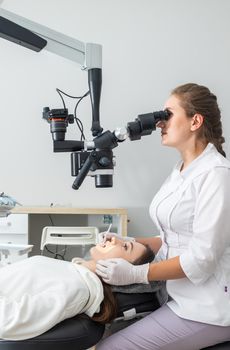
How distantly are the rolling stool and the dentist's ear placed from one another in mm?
689

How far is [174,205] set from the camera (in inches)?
46.6

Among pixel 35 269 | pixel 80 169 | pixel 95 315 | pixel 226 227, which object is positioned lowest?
pixel 95 315

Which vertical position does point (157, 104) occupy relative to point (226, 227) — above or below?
above

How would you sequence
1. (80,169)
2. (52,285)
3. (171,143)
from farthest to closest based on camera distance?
(171,143), (80,169), (52,285)

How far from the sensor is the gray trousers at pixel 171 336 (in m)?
1.06

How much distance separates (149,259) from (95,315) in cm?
35

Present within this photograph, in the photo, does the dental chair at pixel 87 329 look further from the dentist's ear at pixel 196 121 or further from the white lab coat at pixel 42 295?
the dentist's ear at pixel 196 121

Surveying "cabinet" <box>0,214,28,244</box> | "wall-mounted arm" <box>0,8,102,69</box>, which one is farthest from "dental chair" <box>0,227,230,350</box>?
"cabinet" <box>0,214,28,244</box>

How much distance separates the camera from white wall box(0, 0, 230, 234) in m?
2.79

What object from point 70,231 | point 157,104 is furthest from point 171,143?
point 157,104

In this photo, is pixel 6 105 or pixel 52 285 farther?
pixel 6 105

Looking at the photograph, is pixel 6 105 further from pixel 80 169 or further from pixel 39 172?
pixel 80 169

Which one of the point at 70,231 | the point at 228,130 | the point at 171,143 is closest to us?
the point at 171,143

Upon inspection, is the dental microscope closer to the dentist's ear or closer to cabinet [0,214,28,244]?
the dentist's ear
